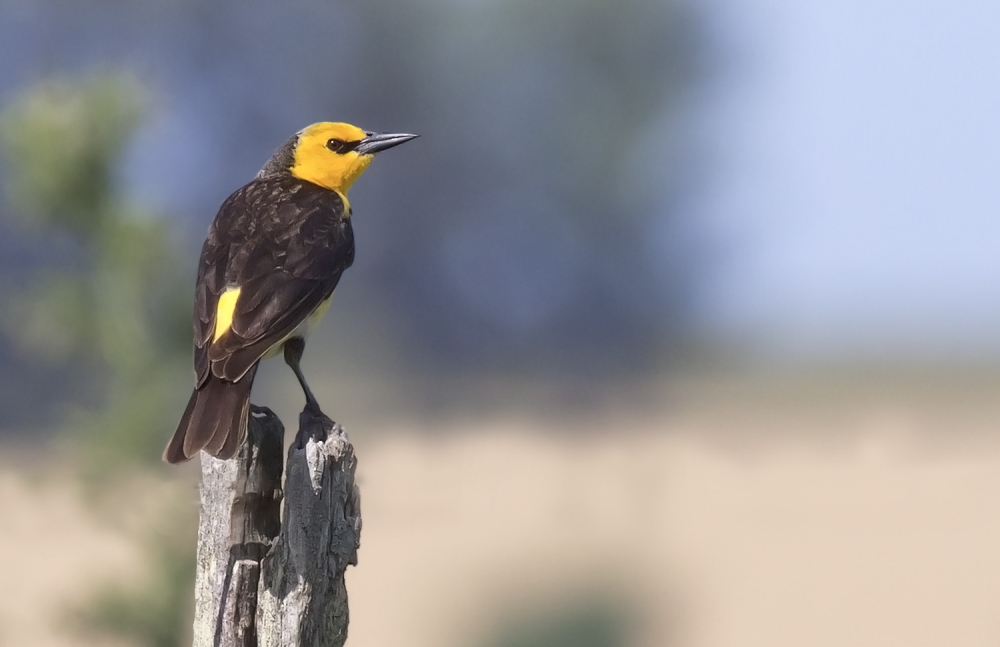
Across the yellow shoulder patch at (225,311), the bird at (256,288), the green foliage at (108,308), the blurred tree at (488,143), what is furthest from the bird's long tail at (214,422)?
the blurred tree at (488,143)

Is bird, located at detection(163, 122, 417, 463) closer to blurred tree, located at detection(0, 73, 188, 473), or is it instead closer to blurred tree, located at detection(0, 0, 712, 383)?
blurred tree, located at detection(0, 73, 188, 473)

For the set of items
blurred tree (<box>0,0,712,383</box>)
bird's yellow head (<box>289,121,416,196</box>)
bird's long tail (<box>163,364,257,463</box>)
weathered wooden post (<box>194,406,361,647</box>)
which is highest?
blurred tree (<box>0,0,712,383</box>)

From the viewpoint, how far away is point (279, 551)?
3.65 meters

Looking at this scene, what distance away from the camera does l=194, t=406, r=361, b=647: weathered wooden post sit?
361cm

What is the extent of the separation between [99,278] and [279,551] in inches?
166

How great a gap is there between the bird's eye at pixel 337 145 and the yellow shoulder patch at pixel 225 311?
1.61m

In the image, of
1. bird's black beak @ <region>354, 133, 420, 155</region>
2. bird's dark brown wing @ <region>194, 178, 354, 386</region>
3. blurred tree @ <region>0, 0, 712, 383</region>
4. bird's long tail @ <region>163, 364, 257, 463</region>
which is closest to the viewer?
bird's long tail @ <region>163, 364, 257, 463</region>

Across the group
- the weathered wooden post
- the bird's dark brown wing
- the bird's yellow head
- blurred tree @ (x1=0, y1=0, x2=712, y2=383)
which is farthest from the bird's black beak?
blurred tree @ (x1=0, y1=0, x2=712, y2=383)

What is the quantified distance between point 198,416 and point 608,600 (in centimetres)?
1060

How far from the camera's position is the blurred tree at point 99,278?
7.23m

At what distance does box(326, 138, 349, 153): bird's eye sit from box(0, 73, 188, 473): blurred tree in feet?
5.55

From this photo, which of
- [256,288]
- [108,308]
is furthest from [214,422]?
[108,308]

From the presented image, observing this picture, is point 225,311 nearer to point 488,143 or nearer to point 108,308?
point 108,308

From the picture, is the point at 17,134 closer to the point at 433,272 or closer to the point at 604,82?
the point at 433,272
